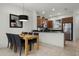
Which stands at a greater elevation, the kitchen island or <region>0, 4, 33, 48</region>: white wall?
<region>0, 4, 33, 48</region>: white wall

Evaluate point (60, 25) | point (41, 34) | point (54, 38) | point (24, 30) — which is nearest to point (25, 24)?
point (24, 30)

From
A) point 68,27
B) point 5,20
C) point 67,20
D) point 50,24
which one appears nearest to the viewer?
point 5,20

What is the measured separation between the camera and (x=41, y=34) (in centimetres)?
669

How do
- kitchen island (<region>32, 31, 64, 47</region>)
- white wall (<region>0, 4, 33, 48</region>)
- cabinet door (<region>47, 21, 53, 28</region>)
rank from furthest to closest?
cabinet door (<region>47, 21, 53, 28</region>), kitchen island (<region>32, 31, 64, 47</region>), white wall (<region>0, 4, 33, 48</region>)

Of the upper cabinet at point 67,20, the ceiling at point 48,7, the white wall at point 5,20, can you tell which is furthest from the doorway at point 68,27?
the white wall at point 5,20

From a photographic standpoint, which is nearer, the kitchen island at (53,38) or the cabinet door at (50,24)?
the kitchen island at (53,38)

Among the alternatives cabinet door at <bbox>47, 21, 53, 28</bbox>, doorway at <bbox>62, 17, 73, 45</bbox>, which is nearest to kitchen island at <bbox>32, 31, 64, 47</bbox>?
cabinet door at <bbox>47, 21, 53, 28</bbox>

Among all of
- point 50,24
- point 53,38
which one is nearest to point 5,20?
point 53,38

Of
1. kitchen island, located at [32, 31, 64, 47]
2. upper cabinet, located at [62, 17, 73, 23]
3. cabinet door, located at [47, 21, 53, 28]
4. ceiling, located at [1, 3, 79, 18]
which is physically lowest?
kitchen island, located at [32, 31, 64, 47]

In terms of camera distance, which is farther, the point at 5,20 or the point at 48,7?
the point at 48,7

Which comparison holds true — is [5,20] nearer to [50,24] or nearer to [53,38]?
[53,38]

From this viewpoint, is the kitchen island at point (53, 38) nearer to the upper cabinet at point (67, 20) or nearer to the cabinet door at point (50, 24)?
the cabinet door at point (50, 24)

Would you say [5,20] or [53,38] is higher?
[5,20]

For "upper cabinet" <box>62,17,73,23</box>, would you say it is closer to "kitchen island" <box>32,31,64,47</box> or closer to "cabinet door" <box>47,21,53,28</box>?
"cabinet door" <box>47,21,53,28</box>
